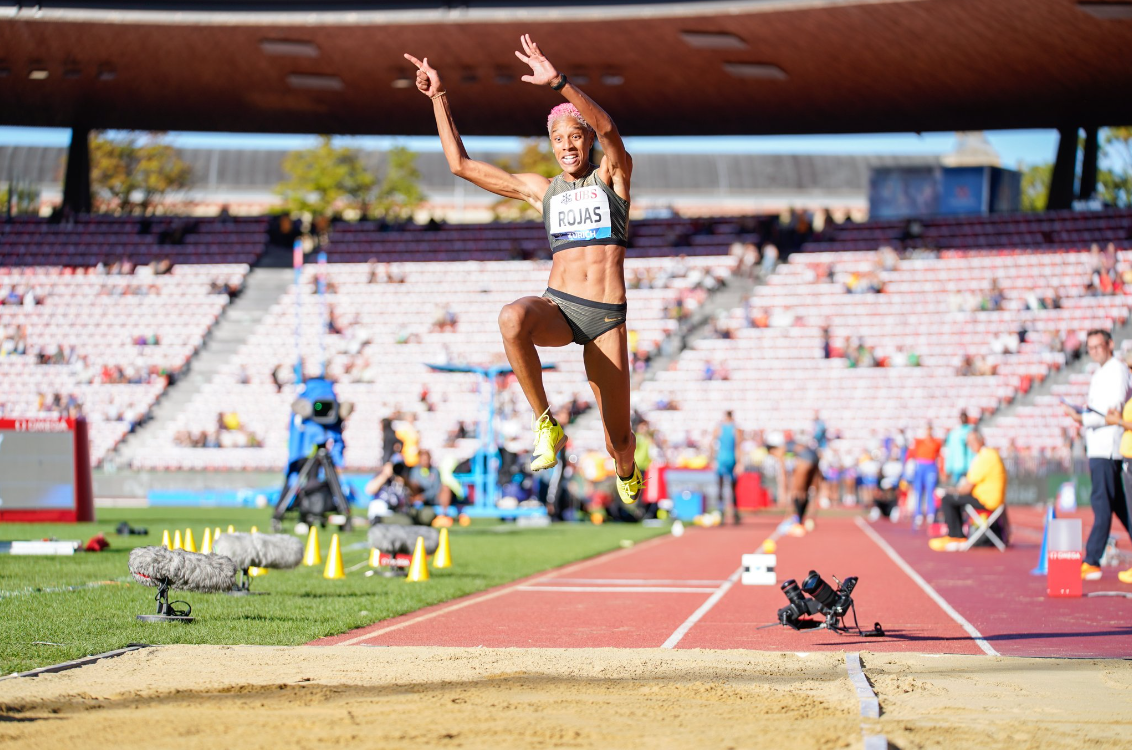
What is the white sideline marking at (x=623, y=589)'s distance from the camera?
1114 cm

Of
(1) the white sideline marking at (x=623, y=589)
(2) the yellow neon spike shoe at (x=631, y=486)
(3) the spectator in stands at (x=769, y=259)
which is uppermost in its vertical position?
(3) the spectator in stands at (x=769, y=259)

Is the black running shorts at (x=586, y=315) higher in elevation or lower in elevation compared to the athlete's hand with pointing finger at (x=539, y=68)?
lower

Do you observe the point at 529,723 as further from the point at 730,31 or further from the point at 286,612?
the point at 730,31

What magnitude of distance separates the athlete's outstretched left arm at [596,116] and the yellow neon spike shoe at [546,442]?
1.31 metres

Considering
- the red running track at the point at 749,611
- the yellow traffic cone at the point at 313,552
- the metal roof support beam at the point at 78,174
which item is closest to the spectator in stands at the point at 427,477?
the red running track at the point at 749,611

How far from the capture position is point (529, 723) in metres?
4.99

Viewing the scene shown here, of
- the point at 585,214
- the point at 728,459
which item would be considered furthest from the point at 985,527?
the point at 585,214

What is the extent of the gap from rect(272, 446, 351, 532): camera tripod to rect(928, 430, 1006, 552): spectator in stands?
804 cm

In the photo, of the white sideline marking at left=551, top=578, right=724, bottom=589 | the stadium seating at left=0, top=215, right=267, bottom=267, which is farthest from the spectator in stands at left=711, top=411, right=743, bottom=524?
the stadium seating at left=0, top=215, right=267, bottom=267

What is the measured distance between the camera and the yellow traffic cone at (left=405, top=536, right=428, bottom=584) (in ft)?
37.6

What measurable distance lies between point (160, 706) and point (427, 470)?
16.6 m

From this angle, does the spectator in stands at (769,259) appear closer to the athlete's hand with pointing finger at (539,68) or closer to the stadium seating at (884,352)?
the stadium seating at (884,352)

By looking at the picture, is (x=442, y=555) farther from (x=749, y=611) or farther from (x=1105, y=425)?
(x=1105, y=425)

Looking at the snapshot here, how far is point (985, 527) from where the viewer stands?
1644 cm
